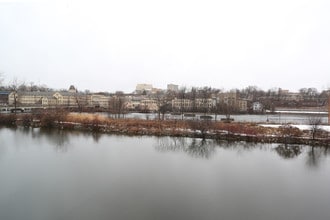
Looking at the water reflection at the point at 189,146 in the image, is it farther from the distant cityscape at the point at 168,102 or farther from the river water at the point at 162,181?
the distant cityscape at the point at 168,102

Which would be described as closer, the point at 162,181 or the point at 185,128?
the point at 162,181

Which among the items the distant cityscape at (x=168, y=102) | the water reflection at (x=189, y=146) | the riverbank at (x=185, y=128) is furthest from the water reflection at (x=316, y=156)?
the distant cityscape at (x=168, y=102)

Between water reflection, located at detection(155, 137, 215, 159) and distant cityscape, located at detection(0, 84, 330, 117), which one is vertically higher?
distant cityscape, located at detection(0, 84, 330, 117)

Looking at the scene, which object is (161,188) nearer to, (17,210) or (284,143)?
(17,210)

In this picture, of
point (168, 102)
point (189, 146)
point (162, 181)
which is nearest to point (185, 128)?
point (189, 146)

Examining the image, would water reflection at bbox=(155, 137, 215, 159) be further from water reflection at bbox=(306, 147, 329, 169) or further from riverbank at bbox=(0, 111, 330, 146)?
water reflection at bbox=(306, 147, 329, 169)

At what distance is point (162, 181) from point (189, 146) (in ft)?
18.6

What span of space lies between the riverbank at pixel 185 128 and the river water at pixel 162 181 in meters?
1.46

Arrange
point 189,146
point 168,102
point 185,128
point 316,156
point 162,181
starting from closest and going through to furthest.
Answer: point 162,181 < point 316,156 < point 189,146 < point 185,128 < point 168,102

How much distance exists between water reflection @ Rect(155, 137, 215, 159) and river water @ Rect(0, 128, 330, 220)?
0.05 m

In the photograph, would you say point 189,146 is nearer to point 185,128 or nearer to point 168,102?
point 185,128

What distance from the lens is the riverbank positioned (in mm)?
14711

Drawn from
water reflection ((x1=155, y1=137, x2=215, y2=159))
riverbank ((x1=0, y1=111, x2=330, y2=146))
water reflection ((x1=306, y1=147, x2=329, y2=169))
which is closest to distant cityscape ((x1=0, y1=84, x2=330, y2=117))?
riverbank ((x1=0, y1=111, x2=330, y2=146))

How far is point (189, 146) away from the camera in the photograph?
1373cm
